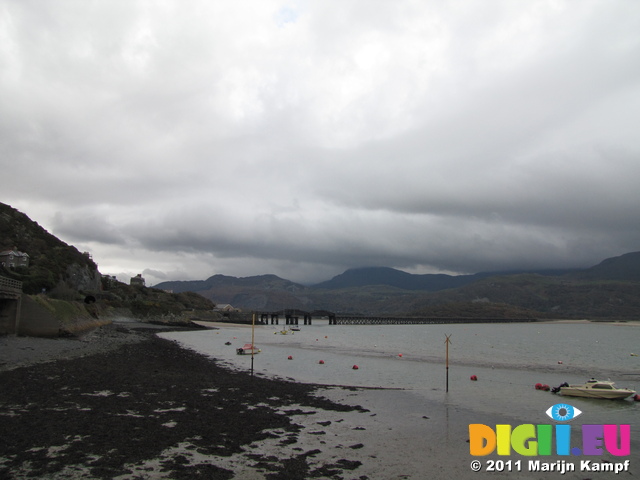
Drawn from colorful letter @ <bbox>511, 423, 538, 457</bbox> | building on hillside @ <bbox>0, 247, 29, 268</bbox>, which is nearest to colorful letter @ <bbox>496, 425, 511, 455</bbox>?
colorful letter @ <bbox>511, 423, 538, 457</bbox>

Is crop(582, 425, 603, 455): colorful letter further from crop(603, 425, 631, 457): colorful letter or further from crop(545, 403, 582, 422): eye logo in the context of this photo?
crop(545, 403, 582, 422): eye logo

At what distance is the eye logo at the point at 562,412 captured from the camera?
23547 millimetres

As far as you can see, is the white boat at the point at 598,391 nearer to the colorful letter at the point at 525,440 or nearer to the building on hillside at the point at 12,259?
the colorful letter at the point at 525,440

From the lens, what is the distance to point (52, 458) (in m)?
12.4

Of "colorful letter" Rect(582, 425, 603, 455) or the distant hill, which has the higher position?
the distant hill

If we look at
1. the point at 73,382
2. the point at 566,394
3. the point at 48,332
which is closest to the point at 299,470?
the point at 73,382

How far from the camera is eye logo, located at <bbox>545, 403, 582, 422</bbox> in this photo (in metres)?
23.5

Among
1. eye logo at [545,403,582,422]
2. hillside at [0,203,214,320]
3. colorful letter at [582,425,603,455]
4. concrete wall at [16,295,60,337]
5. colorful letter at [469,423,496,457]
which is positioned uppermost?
hillside at [0,203,214,320]

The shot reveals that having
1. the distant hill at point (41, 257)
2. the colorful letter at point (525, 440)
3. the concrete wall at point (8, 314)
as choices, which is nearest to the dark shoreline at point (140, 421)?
the colorful letter at point (525, 440)

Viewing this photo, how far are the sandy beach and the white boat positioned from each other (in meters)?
11.4

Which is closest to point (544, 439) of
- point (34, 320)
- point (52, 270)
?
point (34, 320)

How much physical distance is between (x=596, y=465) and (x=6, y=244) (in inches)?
3922

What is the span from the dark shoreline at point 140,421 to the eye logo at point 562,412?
412 inches

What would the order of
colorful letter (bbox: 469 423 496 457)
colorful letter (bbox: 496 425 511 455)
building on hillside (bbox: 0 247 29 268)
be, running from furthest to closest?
building on hillside (bbox: 0 247 29 268) → colorful letter (bbox: 496 425 511 455) → colorful letter (bbox: 469 423 496 457)
